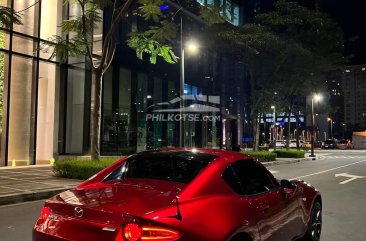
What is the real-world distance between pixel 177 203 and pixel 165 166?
3.72ft

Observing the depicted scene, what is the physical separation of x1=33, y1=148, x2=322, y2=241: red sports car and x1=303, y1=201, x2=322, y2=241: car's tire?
0.86 m

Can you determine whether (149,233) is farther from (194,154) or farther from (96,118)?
(96,118)

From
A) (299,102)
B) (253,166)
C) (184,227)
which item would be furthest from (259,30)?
(184,227)

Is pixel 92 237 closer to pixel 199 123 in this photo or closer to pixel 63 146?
pixel 63 146

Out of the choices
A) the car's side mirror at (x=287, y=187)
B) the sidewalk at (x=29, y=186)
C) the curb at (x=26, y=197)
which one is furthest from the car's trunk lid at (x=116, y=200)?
the sidewalk at (x=29, y=186)

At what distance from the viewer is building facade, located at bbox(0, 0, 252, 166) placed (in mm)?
22016

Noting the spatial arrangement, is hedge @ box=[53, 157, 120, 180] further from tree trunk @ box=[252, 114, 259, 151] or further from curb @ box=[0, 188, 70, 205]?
tree trunk @ box=[252, 114, 259, 151]

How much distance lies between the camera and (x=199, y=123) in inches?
1720

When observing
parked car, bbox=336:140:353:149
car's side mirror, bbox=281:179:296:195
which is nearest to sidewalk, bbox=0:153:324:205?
car's side mirror, bbox=281:179:296:195

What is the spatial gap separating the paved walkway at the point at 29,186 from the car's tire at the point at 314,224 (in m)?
7.37

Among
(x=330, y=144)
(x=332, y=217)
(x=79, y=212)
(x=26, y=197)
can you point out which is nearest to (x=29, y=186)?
(x=26, y=197)

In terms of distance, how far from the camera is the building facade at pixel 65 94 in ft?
72.2

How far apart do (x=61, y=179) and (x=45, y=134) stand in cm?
915

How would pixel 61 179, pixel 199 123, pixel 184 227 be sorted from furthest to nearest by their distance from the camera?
1. pixel 199 123
2. pixel 61 179
3. pixel 184 227
